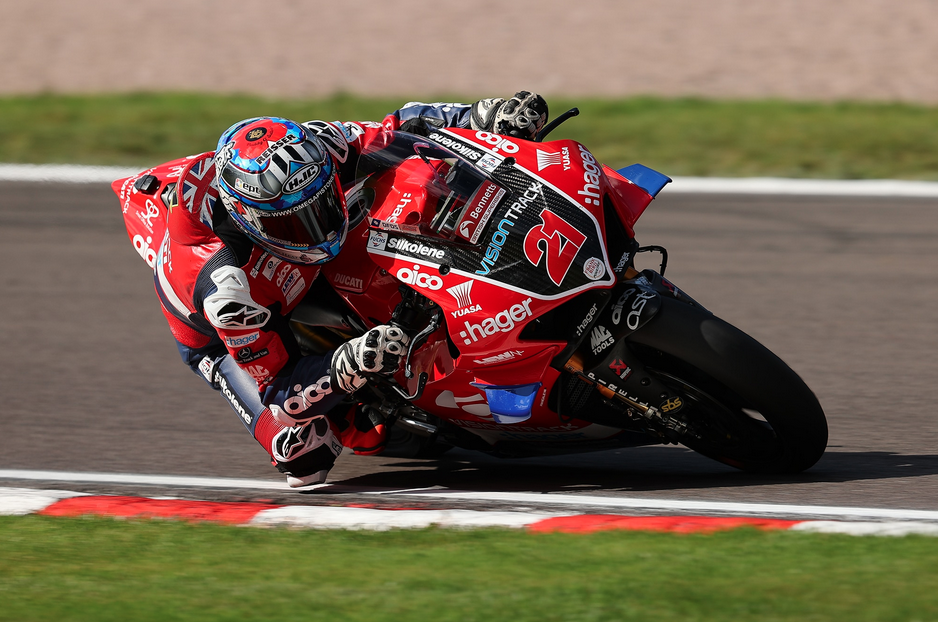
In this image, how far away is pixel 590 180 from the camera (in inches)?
172

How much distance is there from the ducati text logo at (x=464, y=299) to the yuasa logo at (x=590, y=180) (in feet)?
1.66

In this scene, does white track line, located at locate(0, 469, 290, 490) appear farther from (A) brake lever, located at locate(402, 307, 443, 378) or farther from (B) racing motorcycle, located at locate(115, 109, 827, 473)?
(A) brake lever, located at locate(402, 307, 443, 378)

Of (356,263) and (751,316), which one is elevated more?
(356,263)

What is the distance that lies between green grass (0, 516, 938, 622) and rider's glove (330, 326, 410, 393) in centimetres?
55

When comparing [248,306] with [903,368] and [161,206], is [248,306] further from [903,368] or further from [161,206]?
[903,368]

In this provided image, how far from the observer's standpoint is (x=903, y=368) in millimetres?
6281

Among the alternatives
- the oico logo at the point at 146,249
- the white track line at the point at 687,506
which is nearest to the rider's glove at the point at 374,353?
the white track line at the point at 687,506

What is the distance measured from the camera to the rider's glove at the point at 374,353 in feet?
13.9

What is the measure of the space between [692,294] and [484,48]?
7.20 m

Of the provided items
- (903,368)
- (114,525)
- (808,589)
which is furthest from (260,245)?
(903,368)

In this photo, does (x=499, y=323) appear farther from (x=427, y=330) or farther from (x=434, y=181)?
(x=434, y=181)

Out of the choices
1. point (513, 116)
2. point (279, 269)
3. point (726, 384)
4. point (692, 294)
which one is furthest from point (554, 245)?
point (692, 294)

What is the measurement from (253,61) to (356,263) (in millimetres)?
10269

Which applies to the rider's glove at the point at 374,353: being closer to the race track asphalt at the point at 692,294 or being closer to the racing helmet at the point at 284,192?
the racing helmet at the point at 284,192
